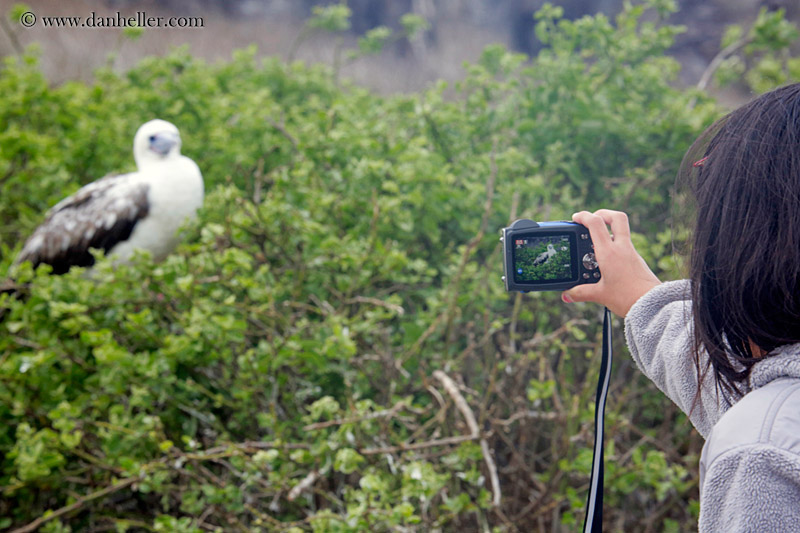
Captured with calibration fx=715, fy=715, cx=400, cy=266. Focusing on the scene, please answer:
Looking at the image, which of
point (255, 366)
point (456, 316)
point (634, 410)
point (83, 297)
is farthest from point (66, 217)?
point (634, 410)

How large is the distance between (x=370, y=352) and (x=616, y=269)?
4.09ft

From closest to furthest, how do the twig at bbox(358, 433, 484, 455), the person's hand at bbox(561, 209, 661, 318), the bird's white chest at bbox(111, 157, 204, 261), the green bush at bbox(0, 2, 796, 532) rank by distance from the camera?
the person's hand at bbox(561, 209, 661, 318) < the twig at bbox(358, 433, 484, 455) < the green bush at bbox(0, 2, 796, 532) < the bird's white chest at bbox(111, 157, 204, 261)

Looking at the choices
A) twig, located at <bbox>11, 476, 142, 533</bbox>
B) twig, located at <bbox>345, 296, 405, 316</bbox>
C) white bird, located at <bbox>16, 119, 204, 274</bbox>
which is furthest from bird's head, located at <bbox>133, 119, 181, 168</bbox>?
twig, located at <bbox>11, 476, 142, 533</bbox>

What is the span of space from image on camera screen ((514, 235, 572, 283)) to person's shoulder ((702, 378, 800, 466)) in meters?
0.39

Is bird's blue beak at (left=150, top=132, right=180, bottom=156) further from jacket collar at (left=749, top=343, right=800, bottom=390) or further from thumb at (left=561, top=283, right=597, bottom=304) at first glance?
jacket collar at (left=749, top=343, right=800, bottom=390)

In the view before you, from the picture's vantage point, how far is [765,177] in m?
0.88

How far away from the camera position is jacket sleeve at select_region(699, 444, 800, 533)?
750mm

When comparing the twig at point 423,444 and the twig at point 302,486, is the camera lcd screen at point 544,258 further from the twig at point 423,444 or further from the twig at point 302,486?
the twig at point 302,486

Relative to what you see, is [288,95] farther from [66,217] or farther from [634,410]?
[634,410]

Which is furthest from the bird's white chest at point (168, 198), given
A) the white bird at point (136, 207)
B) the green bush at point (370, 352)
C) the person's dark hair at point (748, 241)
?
the person's dark hair at point (748, 241)

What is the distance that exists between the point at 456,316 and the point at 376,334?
255 millimetres

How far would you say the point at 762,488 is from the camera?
0.76 meters

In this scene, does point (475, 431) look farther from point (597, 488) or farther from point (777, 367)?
point (777, 367)

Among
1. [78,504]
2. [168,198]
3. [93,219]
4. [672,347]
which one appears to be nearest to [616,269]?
[672,347]
